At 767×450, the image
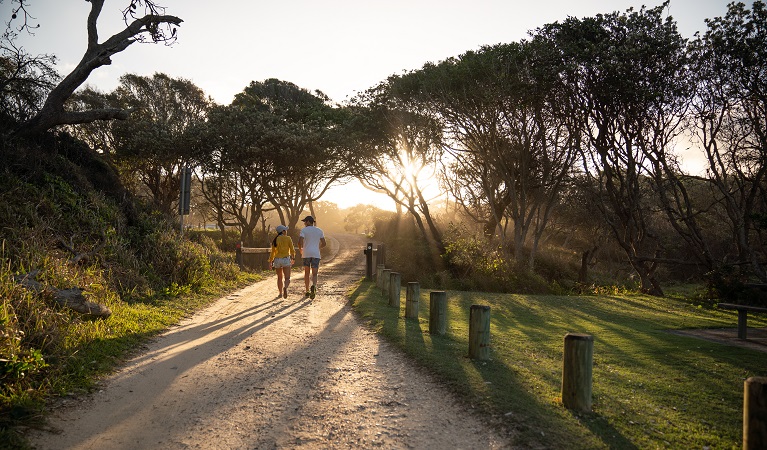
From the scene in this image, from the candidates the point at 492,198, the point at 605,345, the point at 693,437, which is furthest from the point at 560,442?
the point at 492,198

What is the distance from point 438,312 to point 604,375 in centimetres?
274

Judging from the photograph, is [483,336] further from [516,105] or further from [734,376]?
[516,105]

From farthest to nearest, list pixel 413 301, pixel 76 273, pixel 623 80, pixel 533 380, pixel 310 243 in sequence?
pixel 623 80 → pixel 310 243 → pixel 413 301 → pixel 76 273 → pixel 533 380

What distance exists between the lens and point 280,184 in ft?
101

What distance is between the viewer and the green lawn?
427 cm

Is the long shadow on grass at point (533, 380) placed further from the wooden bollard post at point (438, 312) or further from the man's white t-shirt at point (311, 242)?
the man's white t-shirt at point (311, 242)

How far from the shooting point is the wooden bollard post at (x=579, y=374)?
4.70m

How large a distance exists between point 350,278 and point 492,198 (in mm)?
8194

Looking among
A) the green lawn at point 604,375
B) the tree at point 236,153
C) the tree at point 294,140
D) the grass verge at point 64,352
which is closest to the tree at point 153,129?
the tree at point 236,153

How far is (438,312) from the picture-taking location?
8.24 meters

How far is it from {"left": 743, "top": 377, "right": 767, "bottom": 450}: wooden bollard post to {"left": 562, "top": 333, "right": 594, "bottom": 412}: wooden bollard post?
1.37 metres

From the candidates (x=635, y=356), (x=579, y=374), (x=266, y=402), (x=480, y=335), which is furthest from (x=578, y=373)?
(x=635, y=356)

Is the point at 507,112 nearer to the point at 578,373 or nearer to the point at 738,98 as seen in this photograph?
the point at 738,98

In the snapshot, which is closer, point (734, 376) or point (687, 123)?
point (734, 376)
